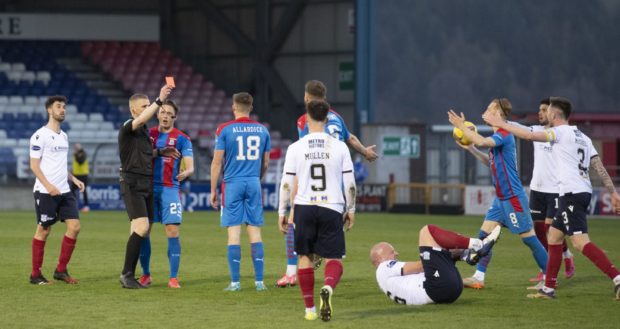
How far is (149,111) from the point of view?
12.4m

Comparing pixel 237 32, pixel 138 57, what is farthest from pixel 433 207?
pixel 138 57

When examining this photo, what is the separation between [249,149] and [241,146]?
10 cm

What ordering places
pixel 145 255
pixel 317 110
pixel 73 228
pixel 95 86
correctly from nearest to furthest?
pixel 317 110 < pixel 145 255 < pixel 73 228 < pixel 95 86

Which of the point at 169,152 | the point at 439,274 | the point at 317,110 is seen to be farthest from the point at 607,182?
the point at 169,152

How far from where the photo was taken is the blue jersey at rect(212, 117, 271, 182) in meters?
12.9

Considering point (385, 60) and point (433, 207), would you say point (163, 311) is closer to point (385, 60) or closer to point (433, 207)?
point (433, 207)

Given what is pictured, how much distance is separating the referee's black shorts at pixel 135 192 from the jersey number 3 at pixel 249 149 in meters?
1.13

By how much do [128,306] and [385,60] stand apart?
93.9ft

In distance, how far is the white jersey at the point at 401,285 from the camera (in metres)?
11.5

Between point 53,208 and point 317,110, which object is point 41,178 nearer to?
point 53,208

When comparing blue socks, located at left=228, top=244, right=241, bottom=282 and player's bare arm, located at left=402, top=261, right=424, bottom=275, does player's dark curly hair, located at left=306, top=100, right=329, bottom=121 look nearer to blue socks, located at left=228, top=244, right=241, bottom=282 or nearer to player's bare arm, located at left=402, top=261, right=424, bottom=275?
player's bare arm, located at left=402, top=261, right=424, bottom=275

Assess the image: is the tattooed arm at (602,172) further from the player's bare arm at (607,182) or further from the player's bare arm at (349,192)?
the player's bare arm at (349,192)

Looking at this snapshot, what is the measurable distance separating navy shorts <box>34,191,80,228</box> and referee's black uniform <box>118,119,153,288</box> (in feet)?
3.11

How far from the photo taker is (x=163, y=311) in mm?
11141
